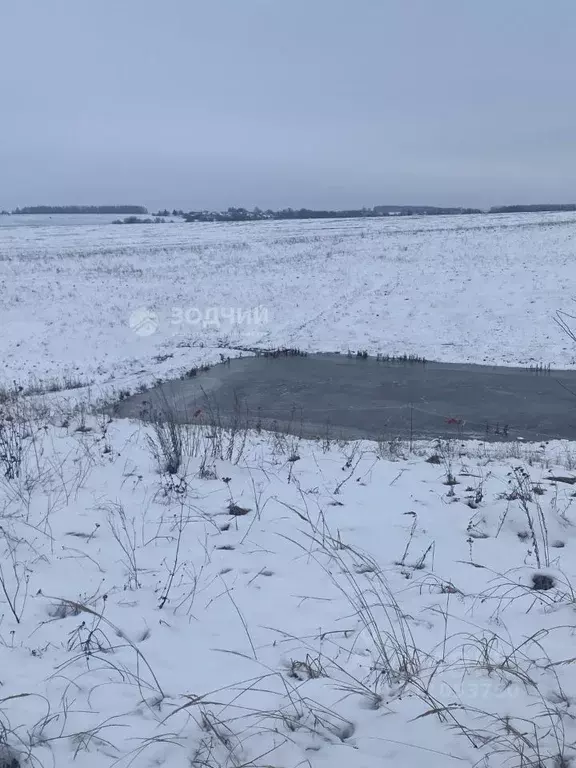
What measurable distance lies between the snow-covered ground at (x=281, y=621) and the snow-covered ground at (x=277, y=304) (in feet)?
34.0

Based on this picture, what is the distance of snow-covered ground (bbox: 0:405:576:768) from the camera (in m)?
2.06

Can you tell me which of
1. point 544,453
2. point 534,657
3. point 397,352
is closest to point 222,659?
point 534,657

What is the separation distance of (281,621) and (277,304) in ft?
64.6

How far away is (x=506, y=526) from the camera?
13.0 ft

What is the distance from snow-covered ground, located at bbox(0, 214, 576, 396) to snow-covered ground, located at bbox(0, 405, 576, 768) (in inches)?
408

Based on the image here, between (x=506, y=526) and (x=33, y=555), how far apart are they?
3235 mm

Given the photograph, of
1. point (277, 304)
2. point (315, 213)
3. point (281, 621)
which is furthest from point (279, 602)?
point (315, 213)

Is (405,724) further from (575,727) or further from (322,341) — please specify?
(322,341)

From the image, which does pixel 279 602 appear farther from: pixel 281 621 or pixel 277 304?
pixel 277 304

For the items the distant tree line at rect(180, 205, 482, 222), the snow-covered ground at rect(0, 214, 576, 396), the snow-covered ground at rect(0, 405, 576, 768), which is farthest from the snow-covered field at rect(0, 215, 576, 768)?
the distant tree line at rect(180, 205, 482, 222)

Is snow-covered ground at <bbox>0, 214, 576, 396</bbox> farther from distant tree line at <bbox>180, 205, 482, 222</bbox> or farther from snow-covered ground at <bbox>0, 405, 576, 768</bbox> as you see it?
distant tree line at <bbox>180, 205, 482, 222</bbox>

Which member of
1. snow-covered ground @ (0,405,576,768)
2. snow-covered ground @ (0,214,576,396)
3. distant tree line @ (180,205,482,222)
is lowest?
snow-covered ground @ (0,405,576,768)

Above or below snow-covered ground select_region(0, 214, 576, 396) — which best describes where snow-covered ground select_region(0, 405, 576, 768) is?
below

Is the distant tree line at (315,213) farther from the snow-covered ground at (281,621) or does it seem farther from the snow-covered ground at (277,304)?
the snow-covered ground at (281,621)
